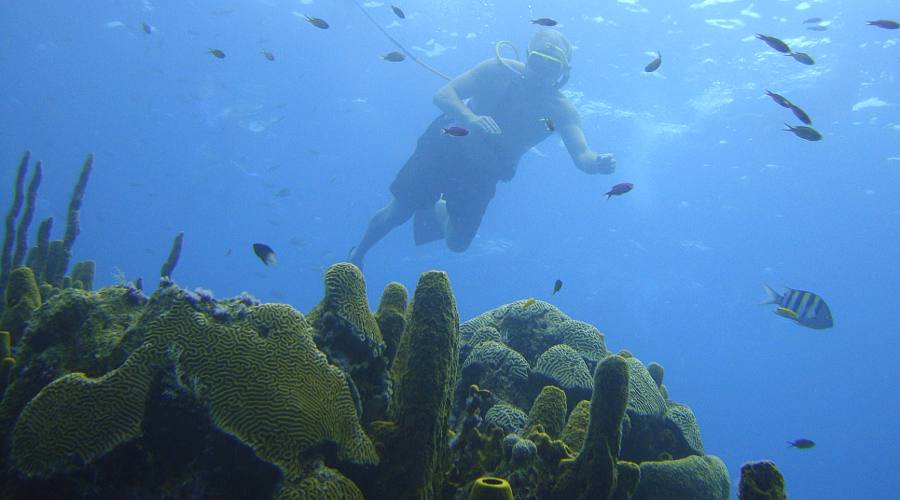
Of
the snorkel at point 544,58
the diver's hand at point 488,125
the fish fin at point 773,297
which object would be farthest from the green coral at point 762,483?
the snorkel at point 544,58

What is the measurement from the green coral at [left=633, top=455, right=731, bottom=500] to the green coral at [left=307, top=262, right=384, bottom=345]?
93.9 inches

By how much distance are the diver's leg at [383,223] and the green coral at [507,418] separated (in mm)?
8908

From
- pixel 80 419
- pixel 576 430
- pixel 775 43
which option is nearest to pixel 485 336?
pixel 576 430

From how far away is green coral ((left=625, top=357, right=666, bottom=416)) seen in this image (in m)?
4.22

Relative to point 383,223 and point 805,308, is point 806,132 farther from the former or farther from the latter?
point 383,223

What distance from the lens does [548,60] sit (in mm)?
10195

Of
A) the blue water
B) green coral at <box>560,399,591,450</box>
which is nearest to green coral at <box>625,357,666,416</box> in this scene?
green coral at <box>560,399,591,450</box>

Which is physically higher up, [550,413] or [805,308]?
[550,413]

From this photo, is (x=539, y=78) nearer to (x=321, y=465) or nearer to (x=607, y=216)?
(x=321, y=465)

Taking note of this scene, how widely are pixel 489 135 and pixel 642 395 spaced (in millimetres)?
7816

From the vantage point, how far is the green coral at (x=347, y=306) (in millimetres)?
2801

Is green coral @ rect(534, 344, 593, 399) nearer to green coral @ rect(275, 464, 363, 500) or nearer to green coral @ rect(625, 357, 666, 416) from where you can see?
green coral @ rect(625, 357, 666, 416)

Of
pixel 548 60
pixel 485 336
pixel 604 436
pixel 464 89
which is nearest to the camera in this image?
pixel 604 436

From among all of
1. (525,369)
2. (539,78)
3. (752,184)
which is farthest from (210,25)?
(752,184)
